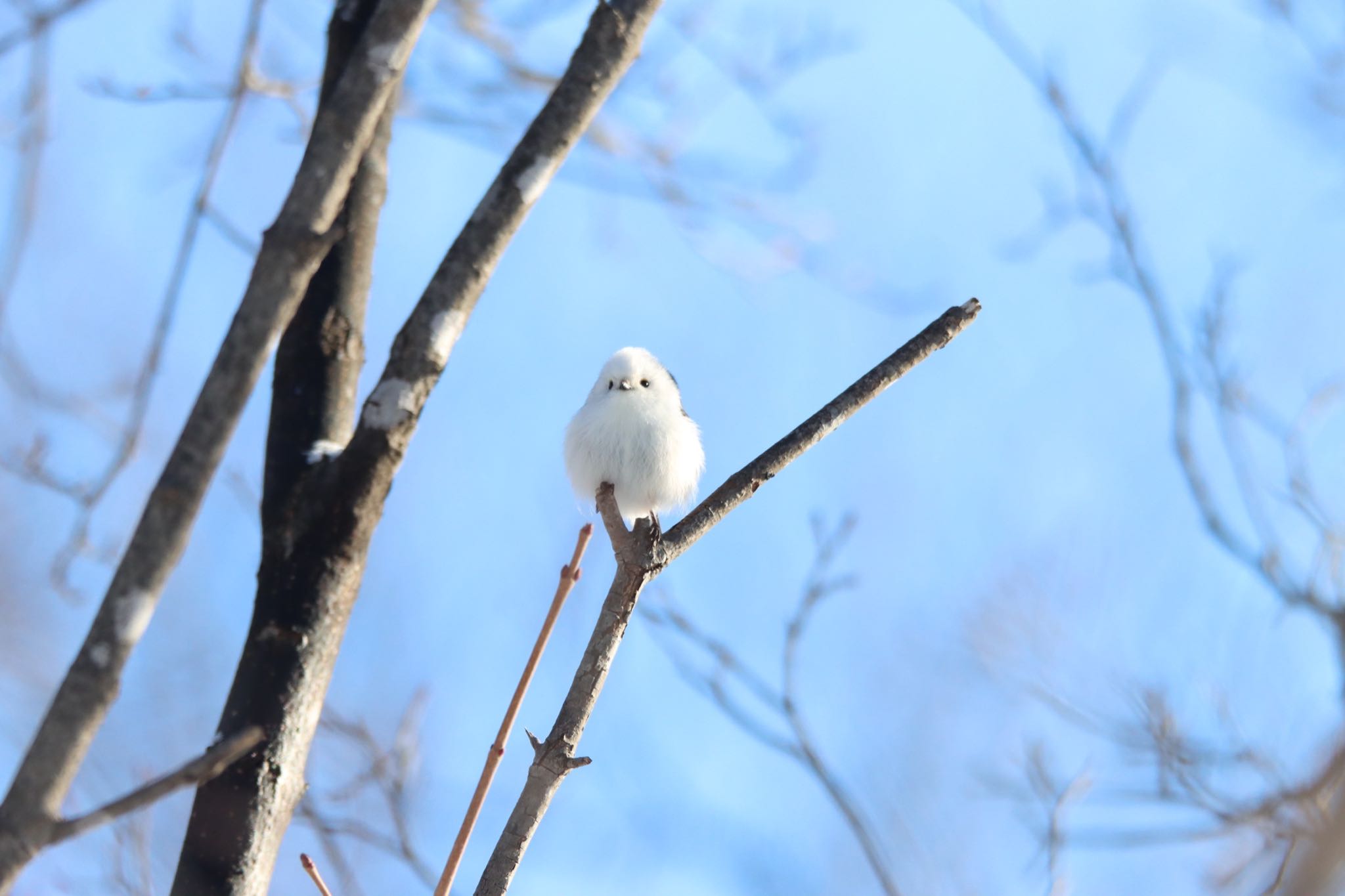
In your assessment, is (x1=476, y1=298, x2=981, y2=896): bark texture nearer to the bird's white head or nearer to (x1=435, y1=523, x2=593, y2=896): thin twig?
(x1=435, y1=523, x2=593, y2=896): thin twig

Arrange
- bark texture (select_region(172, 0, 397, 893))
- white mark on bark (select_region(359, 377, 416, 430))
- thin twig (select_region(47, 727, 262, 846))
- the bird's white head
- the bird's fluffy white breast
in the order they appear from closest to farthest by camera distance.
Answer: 1. thin twig (select_region(47, 727, 262, 846))
2. bark texture (select_region(172, 0, 397, 893))
3. white mark on bark (select_region(359, 377, 416, 430))
4. the bird's fluffy white breast
5. the bird's white head

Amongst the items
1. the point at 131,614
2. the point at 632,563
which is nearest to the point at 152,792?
the point at 131,614

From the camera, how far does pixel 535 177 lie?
60.1 inches

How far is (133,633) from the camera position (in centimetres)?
111

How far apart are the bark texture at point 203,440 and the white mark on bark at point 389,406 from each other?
23 centimetres

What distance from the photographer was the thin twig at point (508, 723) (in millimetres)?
1412

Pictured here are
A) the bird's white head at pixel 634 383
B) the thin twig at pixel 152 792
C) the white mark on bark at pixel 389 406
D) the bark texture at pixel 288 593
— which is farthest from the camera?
the bird's white head at pixel 634 383

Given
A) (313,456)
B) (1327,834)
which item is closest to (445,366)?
(313,456)

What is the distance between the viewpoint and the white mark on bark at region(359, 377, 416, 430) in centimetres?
144

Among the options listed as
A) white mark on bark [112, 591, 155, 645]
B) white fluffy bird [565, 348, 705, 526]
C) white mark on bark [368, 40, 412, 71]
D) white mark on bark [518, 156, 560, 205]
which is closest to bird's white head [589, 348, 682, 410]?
white fluffy bird [565, 348, 705, 526]

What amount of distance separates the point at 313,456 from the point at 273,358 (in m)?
0.27

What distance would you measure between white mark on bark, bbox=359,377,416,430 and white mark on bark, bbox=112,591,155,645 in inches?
15.4

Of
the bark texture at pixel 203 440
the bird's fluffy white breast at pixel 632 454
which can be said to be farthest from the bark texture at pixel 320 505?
the bird's fluffy white breast at pixel 632 454

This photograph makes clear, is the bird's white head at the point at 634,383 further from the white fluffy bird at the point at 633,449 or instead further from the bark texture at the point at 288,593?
the bark texture at the point at 288,593
